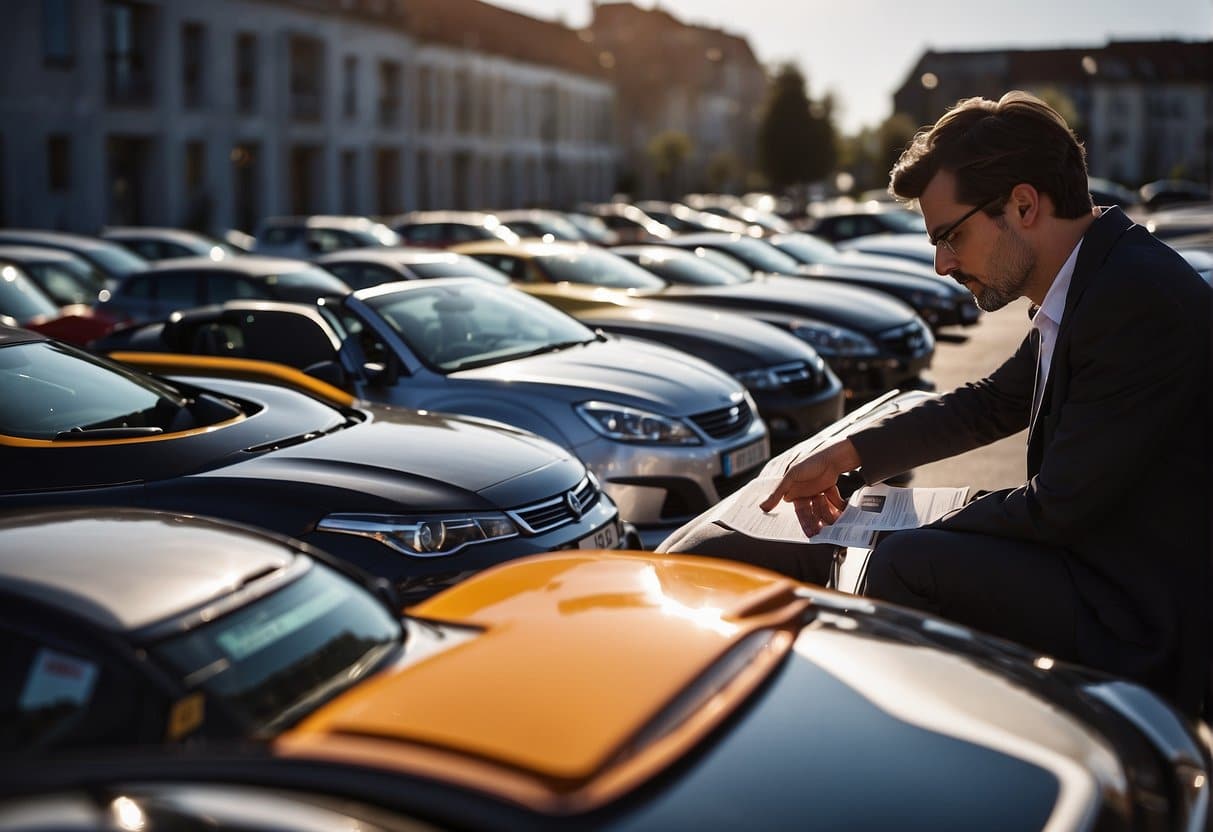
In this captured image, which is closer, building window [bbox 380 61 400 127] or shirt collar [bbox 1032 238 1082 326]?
shirt collar [bbox 1032 238 1082 326]

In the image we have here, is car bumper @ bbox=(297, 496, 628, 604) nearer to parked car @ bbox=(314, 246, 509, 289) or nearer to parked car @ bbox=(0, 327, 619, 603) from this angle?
parked car @ bbox=(0, 327, 619, 603)

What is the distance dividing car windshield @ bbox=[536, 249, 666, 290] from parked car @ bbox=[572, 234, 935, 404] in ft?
0.04

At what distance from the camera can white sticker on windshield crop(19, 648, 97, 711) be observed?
2311 mm

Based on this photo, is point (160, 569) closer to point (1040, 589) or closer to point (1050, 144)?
point (1040, 589)

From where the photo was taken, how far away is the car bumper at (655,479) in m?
7.14

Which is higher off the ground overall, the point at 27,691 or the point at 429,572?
the point at 27,691

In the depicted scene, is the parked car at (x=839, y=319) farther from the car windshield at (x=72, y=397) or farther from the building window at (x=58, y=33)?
the building window at (x=58, y=33)

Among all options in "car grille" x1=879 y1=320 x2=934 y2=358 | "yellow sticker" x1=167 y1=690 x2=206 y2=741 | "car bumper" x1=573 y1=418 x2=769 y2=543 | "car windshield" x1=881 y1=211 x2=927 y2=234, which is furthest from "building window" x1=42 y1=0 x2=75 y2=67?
"yellow sticker" x1=167 y1=690 x2=206 y2=741

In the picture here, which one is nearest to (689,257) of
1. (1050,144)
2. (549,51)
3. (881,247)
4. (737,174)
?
(881,247)

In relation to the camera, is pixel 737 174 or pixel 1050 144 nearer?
pixel 1050 144

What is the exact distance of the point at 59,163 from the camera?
119 ft

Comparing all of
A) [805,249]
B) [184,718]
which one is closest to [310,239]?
[805,249]

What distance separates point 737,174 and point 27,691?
9118cm

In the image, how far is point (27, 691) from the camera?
2328 mm
